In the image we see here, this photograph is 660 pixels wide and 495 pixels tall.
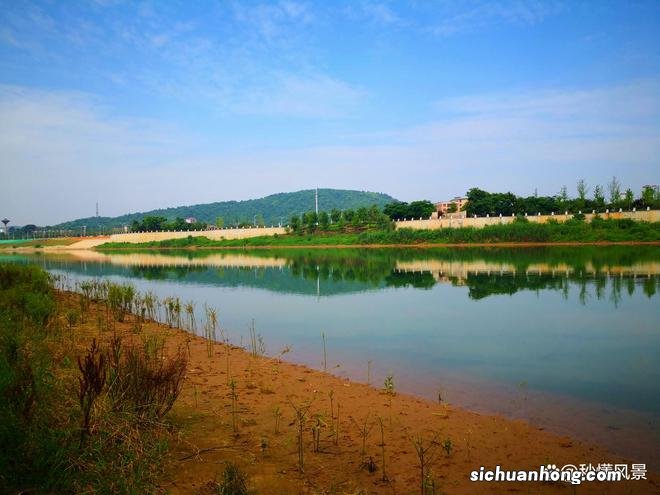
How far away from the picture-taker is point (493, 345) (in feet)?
35.2

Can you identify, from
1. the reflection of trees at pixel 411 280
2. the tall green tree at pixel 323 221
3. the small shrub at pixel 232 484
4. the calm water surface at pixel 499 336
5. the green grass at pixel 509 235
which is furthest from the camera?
the tall green tree at pixel 323 221

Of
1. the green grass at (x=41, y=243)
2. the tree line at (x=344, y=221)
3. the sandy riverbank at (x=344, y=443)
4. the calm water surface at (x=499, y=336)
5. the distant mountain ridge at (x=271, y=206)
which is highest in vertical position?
the distant mountain ridge at (x=271, y=206)

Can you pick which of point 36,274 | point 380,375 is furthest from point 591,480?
point 36,274

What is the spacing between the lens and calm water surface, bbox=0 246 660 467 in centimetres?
706

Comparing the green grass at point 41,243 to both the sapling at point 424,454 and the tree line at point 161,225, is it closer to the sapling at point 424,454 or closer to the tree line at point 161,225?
the tree line at point 161,225

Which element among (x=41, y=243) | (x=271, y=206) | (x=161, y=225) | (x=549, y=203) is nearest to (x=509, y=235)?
(x=549, y=203)

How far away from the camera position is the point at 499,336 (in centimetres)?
1159

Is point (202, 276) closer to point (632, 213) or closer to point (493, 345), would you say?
point (493, 345)

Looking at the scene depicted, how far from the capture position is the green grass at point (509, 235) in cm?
4953

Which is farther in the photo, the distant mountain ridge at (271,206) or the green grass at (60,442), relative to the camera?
the distant mountain ridge at (271,206)

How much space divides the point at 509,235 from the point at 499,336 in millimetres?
46007

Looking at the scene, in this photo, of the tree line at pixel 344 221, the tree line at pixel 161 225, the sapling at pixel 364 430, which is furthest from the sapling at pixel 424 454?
the tree line at pixel 161 225

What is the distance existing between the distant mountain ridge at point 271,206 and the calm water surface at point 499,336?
449 feet

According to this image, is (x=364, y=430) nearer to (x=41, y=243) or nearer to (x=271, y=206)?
(x=41, y=243)
